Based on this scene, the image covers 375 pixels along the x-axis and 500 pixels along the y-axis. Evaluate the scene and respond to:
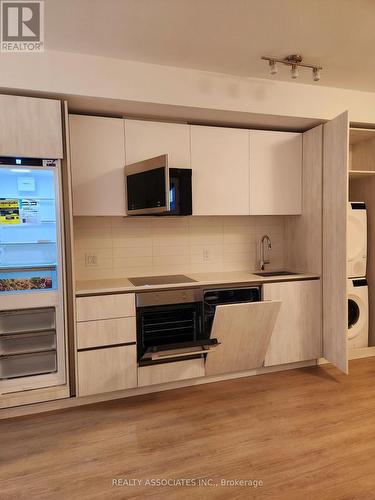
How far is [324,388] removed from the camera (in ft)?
9.27

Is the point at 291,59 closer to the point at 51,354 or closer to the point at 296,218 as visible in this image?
the point at 296,218

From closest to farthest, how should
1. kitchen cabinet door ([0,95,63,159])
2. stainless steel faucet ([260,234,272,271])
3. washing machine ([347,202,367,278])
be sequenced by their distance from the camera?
1. kitchen cabinet door ([0,95,63,159])
2. washing machine ([347,202,367,278])
3. stainless steel faucet ([260,234,272,271])

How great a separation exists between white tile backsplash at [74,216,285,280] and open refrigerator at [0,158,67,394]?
19.9 inches

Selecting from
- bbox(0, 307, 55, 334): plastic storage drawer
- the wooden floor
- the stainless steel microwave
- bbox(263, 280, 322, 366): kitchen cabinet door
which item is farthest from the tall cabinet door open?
bbox(0, 307, 55, 334): plastic storage drawer

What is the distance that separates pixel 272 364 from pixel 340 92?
257 cm

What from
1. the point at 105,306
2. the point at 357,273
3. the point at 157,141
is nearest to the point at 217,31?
the point at 157,141

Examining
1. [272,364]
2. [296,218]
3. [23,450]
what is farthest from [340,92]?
[23,450]

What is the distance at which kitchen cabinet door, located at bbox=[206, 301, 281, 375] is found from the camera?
2568mm

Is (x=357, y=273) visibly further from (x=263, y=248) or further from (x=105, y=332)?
(x=105, y=332)

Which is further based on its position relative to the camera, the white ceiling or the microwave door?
the microwave door

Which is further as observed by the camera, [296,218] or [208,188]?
[296,218]

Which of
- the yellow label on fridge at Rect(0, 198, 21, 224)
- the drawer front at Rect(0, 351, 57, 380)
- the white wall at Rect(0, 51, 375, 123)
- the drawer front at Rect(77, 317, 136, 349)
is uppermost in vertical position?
the white wall at Rect(0, 51, 375, 123)

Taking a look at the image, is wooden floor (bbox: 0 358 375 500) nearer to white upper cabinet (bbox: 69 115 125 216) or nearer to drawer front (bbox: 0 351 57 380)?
drawer front (bbox: 0 351 57 380)

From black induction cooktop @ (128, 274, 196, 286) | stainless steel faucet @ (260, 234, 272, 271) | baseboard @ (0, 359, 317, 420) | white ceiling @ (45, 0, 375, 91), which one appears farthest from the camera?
stainless steel faucet @ (260, 234, 272, 271)
